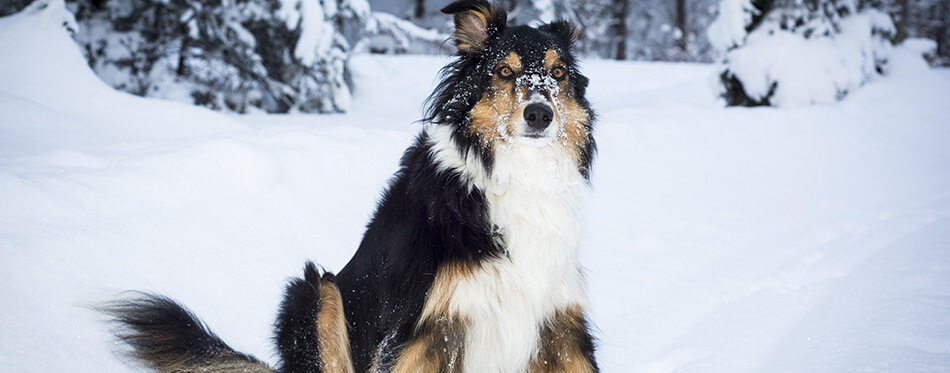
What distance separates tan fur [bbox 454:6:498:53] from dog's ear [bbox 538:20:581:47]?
398mm

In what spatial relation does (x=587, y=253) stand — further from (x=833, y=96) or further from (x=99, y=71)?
(x=833, y=96)

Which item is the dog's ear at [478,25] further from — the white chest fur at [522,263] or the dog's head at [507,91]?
the white chest fur at [522,263]

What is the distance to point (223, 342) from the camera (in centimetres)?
275

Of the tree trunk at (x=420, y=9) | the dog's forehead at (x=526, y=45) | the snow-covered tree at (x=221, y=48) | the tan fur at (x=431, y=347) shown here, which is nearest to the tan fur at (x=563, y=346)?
the tan fur at (x=431, y=347)

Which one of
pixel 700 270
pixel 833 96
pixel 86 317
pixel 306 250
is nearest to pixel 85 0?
pixel 306 250

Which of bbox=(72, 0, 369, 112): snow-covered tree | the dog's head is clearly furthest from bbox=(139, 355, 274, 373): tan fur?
bbox=(72, 0, 369, 112): snow-covered tree

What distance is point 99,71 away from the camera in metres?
9.11

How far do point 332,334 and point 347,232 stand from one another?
2071mm

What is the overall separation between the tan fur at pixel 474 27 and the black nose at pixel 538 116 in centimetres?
52

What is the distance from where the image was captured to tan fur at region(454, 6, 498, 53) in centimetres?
305

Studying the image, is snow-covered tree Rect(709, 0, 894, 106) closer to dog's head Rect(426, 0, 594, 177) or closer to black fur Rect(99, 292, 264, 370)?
dog's head Rect(426, 0, 594, 177)

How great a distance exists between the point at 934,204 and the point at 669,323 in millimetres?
4967

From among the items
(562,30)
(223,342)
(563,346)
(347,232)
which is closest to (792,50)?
(562,30)

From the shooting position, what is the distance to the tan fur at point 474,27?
3047 millimetres
